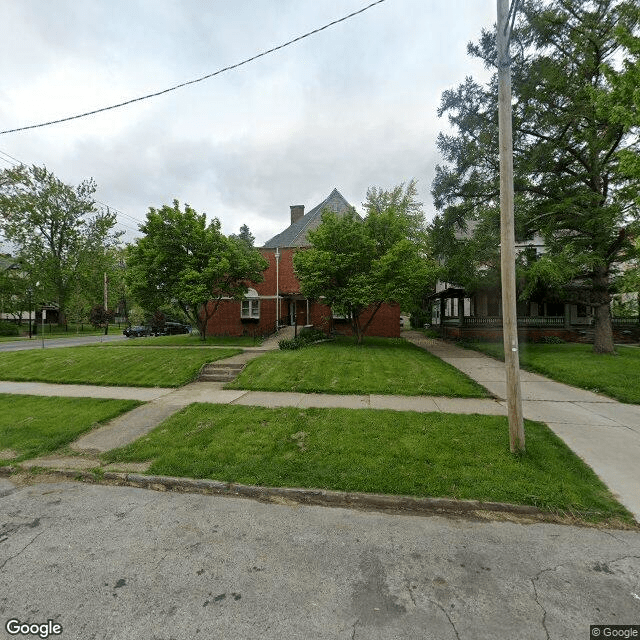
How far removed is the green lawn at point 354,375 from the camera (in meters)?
8.90

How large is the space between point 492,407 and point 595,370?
21.0 ft

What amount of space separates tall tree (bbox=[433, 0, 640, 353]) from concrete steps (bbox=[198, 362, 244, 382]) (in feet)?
39.6

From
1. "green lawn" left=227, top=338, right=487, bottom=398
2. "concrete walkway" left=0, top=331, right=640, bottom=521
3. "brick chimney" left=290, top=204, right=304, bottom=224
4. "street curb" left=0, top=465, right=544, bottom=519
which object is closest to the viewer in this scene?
"street curb" left=0, top=465, right=544, bottom=519

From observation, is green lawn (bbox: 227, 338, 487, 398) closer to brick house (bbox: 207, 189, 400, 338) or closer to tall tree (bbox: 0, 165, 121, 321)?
brick house (bbox: 207, 189, 400, 338)

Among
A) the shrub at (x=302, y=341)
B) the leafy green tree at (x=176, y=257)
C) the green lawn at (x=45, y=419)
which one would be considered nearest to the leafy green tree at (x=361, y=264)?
the shrub at (x=302, y=341)

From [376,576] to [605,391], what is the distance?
9.52 metres

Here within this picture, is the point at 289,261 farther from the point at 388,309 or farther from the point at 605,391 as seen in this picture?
the point at 605,391

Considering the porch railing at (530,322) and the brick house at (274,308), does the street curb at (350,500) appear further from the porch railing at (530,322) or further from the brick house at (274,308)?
the porch railing at (530,322)

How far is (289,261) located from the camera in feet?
78.1

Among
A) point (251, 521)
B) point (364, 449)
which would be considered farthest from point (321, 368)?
point (251, 521)

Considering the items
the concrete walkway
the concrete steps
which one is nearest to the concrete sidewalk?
the concrete walkway

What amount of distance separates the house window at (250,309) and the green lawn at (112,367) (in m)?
9.65

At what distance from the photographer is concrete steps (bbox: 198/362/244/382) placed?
35.3ft

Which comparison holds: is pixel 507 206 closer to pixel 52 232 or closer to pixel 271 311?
pixel 271 311
